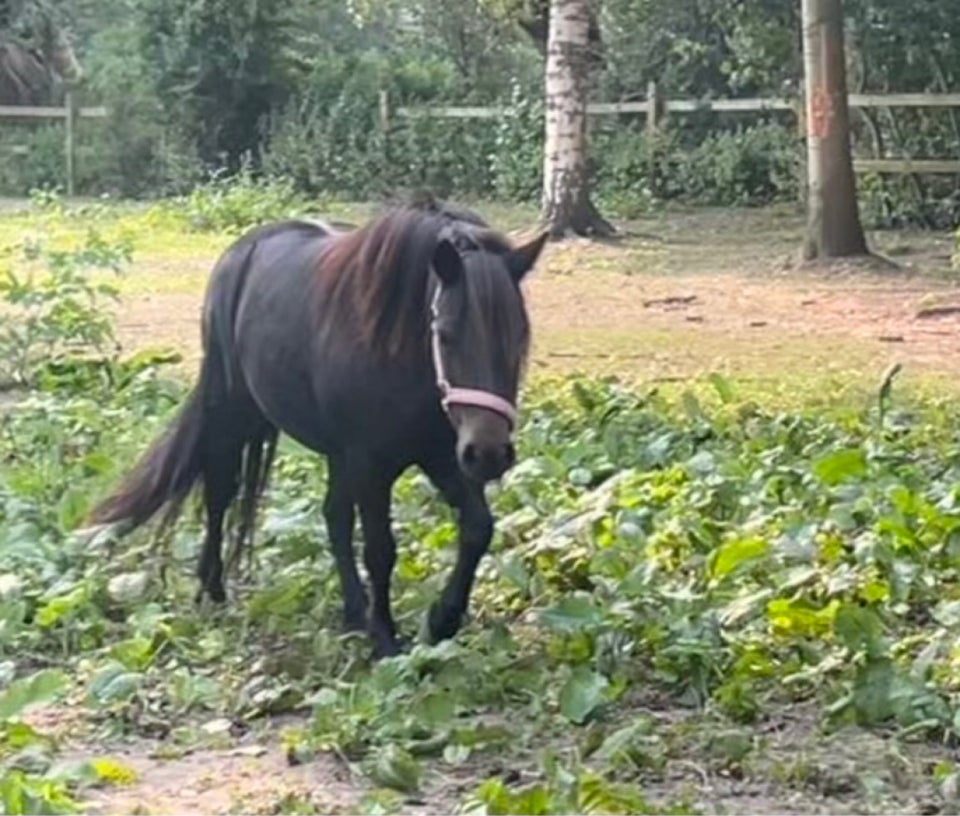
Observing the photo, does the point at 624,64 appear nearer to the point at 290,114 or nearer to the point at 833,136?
the point at 290,114

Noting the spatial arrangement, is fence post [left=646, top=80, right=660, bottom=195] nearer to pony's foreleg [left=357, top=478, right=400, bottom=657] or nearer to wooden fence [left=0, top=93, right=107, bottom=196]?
wooden fence [left=0, top=93, right=107, bottom=196]

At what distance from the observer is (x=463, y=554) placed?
A: 5.96m

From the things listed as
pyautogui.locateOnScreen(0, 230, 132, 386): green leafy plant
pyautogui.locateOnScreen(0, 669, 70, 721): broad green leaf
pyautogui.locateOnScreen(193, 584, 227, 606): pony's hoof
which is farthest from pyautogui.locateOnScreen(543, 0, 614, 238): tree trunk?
pyautogui.locateOnScreen(0, 669, 70, 721): broad green leaf

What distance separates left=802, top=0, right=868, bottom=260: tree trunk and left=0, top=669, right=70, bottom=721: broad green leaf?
1466 cm

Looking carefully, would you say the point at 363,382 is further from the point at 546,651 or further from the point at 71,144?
the point at 71,144

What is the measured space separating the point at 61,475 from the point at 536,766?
149 inches

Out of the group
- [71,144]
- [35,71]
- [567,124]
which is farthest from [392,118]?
[567,124]

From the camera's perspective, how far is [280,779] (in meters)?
4.94

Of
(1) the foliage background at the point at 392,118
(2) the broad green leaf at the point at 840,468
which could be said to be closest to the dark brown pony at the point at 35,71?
(1) the foliage background at the point at 392,118

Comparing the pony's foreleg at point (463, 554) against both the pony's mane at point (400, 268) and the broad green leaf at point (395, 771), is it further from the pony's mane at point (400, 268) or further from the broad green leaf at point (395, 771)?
the broad green leaf at point (395, 771)

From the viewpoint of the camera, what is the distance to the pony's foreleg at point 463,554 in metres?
5.96

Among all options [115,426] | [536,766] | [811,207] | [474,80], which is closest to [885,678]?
[536,766]

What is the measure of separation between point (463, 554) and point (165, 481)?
1394 mm

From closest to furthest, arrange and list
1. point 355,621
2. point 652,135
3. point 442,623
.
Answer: point 442,623
point 355,621
point 652,135
